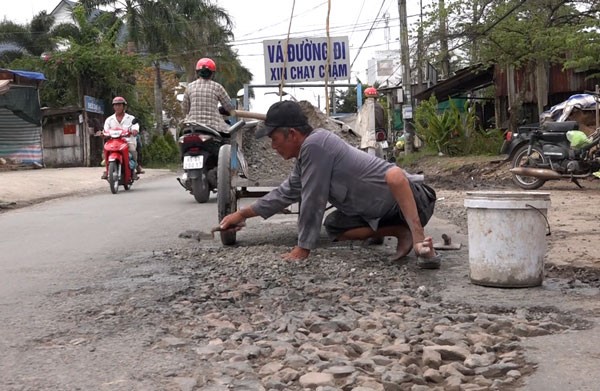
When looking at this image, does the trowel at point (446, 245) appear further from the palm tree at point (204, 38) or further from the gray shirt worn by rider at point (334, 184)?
the palm tree at point (204, 38)

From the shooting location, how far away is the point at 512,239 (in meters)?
4.51

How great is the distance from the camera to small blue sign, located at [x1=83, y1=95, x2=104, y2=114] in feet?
86.2

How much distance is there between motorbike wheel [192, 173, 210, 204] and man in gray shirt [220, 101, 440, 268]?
4.63 meters

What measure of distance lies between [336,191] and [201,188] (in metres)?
5.20

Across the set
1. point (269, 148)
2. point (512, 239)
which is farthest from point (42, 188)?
point (512, 239)

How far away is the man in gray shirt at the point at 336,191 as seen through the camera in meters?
5.11

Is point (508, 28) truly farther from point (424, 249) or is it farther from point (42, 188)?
point (424, 249)

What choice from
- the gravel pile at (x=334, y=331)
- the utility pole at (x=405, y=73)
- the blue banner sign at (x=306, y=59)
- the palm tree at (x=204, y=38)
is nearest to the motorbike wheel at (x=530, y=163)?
the blue banner sign at (x=306, y=59)

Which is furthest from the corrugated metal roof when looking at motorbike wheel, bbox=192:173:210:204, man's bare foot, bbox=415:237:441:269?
man's bare foot, bbox=415:237:441:269

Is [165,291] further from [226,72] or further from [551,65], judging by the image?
[226,72]

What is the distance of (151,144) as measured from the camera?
108ft

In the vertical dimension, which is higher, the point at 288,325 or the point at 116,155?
the point at 116,155

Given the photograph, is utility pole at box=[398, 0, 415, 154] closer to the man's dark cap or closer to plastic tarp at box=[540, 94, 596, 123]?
plastic tarp at box=[540, 94, 596, 123]

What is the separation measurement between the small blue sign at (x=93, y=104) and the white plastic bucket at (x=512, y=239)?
2341 centimetres
